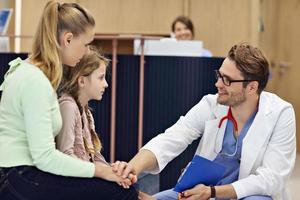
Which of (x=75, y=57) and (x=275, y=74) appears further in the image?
(x=275, y=74)

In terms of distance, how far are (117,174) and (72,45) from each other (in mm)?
446

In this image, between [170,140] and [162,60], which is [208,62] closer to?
[162,60]

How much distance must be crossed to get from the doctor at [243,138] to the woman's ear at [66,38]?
577 mm

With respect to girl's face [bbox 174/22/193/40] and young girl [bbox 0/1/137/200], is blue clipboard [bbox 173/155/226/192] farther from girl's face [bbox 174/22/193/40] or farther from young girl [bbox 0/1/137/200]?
girl's face [bbox 174/22/193/40]

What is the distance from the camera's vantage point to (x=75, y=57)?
197cm

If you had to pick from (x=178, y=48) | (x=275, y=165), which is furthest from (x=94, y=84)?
(x=178, y=48)

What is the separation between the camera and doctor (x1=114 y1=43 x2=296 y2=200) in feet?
7.53

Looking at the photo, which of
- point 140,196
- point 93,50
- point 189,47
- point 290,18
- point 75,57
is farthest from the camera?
point 290,18

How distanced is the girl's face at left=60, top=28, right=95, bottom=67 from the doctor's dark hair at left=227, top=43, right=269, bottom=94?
67cm

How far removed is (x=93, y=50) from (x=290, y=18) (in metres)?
4.88

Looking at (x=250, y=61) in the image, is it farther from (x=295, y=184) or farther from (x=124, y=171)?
(x=295, y=184)

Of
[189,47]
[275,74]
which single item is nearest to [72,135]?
[189,47]

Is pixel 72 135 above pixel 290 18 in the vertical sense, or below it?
below

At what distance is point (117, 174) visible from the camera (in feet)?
6.37
